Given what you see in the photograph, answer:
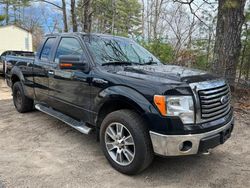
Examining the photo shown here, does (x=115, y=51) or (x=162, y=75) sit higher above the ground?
(x=115, y=51)

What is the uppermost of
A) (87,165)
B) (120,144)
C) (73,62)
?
(73,62)

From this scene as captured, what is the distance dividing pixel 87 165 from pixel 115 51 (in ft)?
6.05

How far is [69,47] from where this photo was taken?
14.7ft

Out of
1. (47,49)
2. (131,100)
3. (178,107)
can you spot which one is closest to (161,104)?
(178,107)

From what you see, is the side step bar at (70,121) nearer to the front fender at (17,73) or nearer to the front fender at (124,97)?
the front fender at (124,97)

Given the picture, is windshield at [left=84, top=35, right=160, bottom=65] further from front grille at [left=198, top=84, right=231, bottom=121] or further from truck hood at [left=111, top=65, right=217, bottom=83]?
front grille at [left=198, top=84, right=231, bottom=121]

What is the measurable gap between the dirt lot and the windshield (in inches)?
56.9

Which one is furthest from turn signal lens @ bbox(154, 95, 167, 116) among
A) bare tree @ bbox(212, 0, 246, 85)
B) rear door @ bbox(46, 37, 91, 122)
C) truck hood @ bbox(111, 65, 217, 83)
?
bare tree @ bbox(212, 0, 246, 85)

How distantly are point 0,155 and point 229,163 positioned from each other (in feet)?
11.0

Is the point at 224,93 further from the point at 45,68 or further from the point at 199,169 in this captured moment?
the point at 45,68

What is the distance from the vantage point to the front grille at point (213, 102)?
9.99 feet

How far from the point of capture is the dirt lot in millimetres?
3221

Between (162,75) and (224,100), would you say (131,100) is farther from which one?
(224,100)

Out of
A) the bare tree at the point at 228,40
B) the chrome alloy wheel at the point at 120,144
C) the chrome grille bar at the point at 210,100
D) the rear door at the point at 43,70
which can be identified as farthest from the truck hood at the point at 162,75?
the bare tree at the point at 228,40
